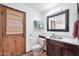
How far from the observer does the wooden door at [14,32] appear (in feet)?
3.23

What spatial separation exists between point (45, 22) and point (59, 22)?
0.77 feet

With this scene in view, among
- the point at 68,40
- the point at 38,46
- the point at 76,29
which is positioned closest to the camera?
the point at 76,29

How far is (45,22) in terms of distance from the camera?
1.13 meters

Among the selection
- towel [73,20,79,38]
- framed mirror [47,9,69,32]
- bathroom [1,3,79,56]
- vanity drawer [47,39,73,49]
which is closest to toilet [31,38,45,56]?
bathroom [1,3,79,56]

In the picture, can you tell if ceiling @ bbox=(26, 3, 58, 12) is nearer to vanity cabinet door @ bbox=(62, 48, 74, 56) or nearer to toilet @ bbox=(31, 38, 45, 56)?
toilet @ bbox=(31, 38, 45, 56)

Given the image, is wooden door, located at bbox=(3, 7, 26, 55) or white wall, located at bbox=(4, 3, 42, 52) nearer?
wooden door, located at bbox=(3, 7, 26, 55)

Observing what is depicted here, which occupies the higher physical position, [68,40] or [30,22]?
[30,22]

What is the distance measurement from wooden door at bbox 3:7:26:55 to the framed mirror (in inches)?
17.7

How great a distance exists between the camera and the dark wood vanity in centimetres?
100

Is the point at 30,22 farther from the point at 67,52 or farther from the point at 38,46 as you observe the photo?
the point at 67,52

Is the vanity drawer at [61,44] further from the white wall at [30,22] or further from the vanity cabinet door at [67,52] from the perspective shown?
the white wall at [30,22]

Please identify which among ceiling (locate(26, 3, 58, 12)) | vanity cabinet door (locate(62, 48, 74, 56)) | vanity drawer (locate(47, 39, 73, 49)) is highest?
ceiling (locate(26, 3, 58, 12))

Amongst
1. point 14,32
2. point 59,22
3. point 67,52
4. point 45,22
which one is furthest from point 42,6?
point 67,52

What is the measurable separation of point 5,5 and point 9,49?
0.64 meters
